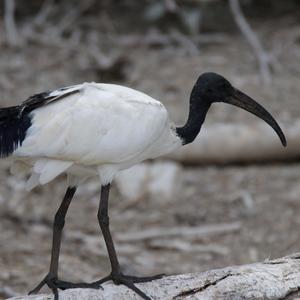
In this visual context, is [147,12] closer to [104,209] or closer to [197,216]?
[197,216]

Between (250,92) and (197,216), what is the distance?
2.52 m

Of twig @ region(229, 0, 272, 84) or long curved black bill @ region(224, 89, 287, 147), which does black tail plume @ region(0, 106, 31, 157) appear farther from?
twig @ region(229, 0, 272, 84)

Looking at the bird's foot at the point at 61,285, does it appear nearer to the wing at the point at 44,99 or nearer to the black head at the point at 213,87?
the wing at the point at 44,99

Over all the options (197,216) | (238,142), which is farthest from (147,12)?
(197,216)

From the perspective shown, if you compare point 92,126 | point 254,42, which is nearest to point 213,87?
point 92,126

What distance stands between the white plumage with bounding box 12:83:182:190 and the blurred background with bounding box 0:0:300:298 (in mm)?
2106

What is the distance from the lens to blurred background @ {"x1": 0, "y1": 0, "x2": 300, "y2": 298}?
8445 millimetres

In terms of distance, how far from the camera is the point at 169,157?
32.2 ft

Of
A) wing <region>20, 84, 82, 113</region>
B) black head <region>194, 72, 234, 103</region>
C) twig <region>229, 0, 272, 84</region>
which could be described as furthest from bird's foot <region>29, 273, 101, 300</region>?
twig <region>229, 0, 272, 84</region>

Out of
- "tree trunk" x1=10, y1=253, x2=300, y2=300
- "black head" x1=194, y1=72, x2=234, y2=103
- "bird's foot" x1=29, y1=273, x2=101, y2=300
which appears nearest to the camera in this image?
"tree trunk" x1=10, y1=253, x2=300, y2=300

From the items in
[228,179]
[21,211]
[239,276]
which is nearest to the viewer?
[239,276]

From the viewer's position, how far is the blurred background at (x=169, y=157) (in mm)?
8445

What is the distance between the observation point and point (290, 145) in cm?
993

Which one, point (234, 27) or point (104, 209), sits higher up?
point (234, 27)
